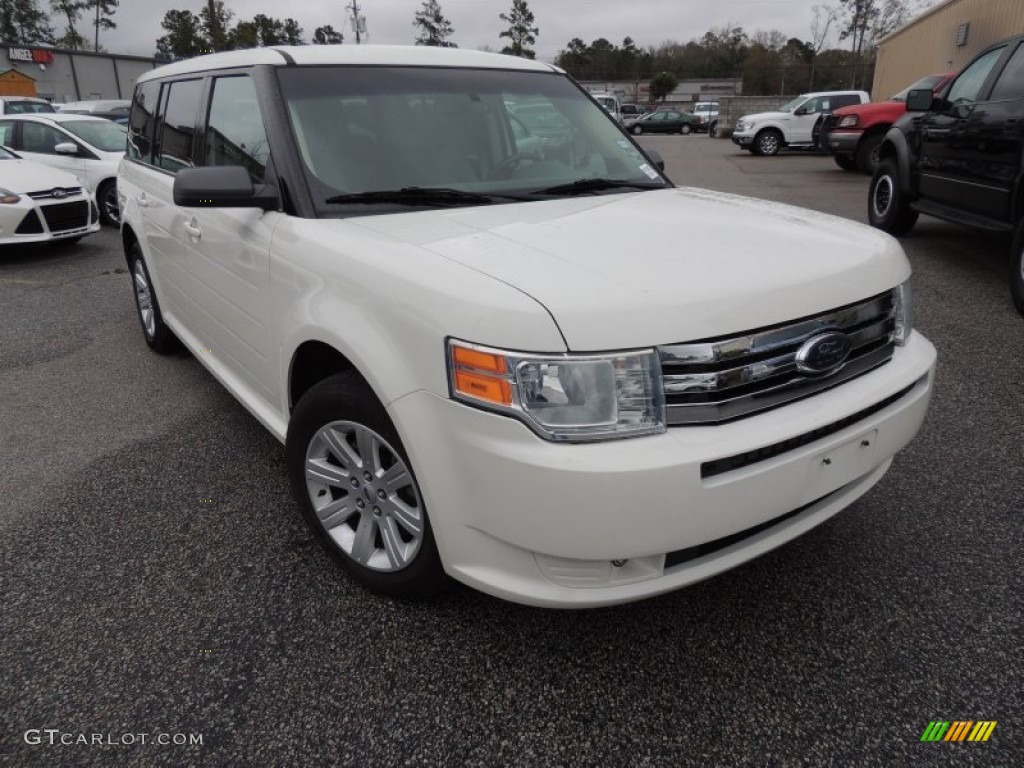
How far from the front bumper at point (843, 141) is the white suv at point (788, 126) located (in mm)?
5829

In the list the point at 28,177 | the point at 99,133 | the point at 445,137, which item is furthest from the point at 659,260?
the point at 99,133

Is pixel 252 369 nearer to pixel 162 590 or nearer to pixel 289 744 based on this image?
pixel 162 590

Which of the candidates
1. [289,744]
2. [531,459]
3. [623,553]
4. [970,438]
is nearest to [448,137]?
[531,459]

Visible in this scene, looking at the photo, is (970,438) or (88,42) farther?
(88,42)

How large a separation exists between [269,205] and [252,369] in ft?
2.42

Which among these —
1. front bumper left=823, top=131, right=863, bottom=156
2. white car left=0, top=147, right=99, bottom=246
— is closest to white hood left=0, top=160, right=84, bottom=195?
white car left=0, top=147, right=99, bottom=246

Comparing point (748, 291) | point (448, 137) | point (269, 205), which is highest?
point (448, 137)

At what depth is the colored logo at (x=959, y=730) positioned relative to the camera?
1.83 meters

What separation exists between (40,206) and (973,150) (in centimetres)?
952

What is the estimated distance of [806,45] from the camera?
65438 mm

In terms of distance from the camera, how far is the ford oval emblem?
1.91 meters

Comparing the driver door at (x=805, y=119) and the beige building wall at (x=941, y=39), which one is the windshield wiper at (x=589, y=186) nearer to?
the beige building wall at (x=941, y=39)

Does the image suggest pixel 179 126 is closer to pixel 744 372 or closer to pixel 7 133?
pixel 744 372

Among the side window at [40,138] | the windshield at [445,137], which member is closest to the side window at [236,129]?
the windshield at [445,137]
